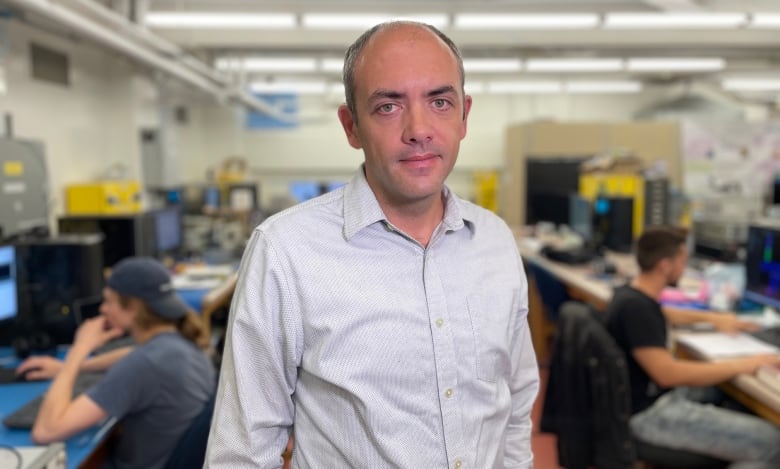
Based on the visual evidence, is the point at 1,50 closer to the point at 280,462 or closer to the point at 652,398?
Result: the point at 280,462

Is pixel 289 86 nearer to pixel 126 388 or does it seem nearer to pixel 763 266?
pixel 763 266

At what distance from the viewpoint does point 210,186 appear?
23.2 feet

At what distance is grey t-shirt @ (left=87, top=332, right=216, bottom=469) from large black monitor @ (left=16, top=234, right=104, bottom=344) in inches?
40.2

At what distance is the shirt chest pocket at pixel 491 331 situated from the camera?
1.18 metres

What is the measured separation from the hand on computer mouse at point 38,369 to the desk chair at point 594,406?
6.34ft

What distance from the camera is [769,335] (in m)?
2.59

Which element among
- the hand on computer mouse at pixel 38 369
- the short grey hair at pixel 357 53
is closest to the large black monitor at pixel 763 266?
the short grey hair at pixel 357 53

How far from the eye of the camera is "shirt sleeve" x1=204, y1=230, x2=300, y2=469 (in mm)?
1057

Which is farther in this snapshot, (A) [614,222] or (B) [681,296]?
(A) [614,222]

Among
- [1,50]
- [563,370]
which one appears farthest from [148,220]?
[563,370]

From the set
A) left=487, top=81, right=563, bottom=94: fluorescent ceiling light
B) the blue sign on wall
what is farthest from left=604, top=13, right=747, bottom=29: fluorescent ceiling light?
the blue sign on wall

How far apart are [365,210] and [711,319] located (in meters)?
2.30

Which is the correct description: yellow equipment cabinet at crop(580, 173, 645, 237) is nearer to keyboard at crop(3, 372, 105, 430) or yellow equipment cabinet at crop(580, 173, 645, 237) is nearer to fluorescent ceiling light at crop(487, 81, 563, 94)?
fluorescent ceiling light at crop(487, 81, 563, 94)

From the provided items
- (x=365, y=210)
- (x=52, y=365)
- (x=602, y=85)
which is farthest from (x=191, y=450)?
(x=602, y=85)
